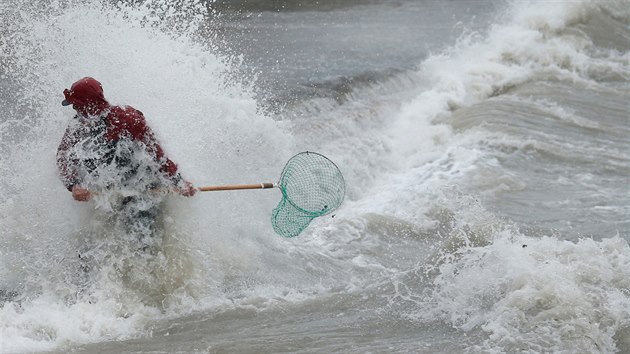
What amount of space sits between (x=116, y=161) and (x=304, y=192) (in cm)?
162

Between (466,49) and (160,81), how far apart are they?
11.0 meters

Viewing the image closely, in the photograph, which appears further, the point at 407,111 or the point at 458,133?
the point at 407,111

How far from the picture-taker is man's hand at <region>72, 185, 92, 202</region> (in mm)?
6725

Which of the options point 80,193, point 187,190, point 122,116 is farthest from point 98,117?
point 187,190

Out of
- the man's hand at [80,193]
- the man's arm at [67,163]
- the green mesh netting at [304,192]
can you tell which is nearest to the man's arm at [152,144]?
the man's arm at [67,163]

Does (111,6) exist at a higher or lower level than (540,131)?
higher

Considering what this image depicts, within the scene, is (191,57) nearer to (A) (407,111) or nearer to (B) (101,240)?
(B) (101,240)

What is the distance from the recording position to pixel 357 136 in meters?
12.9

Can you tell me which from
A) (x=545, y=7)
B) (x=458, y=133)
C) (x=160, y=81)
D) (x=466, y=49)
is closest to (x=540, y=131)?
(x=458, y=133)

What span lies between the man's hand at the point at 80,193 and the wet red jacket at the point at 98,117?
0.22 feet

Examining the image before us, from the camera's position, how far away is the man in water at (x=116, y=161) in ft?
22.1

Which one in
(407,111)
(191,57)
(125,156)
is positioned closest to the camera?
(125,156)

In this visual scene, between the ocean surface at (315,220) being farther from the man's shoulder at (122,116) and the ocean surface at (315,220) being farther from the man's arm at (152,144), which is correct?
the man's shoulder at (122,116)

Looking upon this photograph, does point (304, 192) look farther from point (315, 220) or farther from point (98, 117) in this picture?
point (315, 220)
